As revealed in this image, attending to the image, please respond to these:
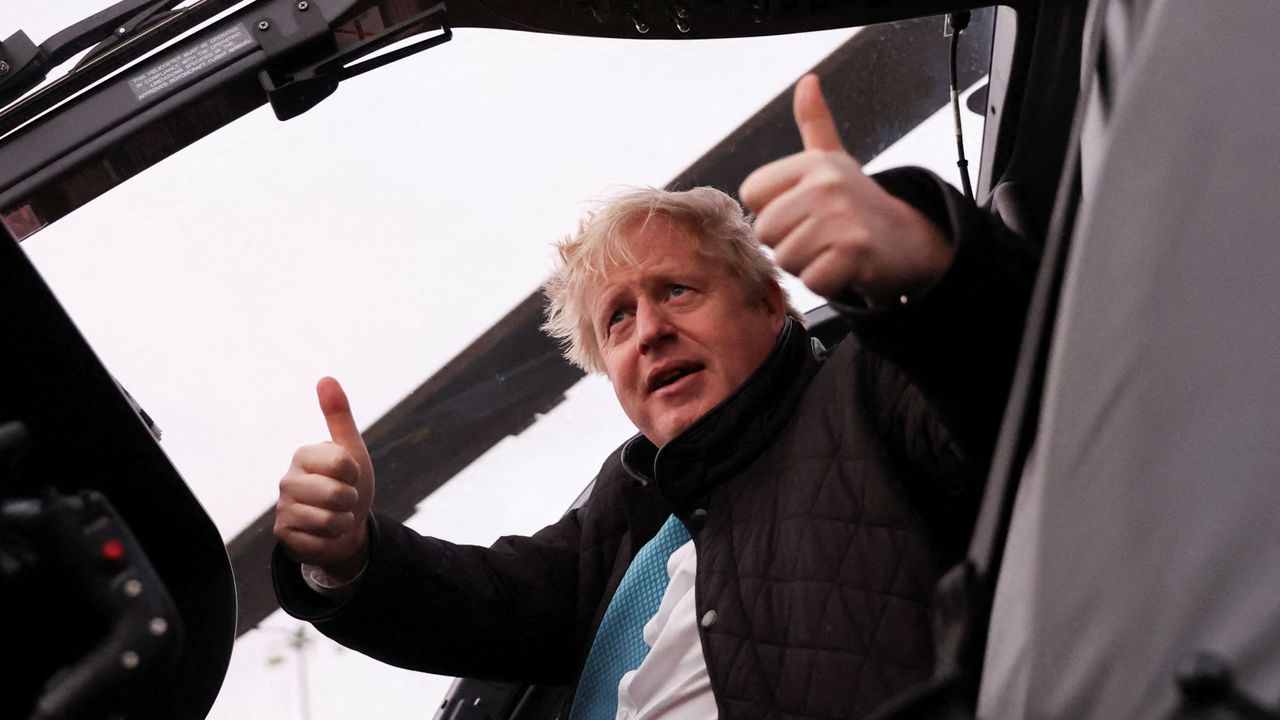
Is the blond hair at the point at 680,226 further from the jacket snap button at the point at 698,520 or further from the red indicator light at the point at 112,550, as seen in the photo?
the red indicator light at the point at 112,550

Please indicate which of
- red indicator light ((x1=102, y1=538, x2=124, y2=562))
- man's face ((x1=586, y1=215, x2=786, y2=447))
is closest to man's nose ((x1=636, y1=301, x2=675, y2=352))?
man's face ((x1=586, y1=215, x2=786, y2=447))

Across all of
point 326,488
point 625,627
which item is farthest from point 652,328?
point 326,488

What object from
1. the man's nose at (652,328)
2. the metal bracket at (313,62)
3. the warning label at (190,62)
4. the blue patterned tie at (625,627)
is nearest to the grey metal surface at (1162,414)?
the blue patterned tie at (625,627)

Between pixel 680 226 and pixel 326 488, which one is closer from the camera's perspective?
pixel 326 488

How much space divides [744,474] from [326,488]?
1.65ft

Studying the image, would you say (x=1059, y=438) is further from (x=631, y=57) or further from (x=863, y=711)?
(x=631, y=57)

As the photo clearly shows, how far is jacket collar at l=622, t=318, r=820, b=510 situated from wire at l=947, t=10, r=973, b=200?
0.44 metres

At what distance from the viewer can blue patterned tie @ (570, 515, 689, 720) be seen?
1.50 m

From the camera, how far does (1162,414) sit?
646mm

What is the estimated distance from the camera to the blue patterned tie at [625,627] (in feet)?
4.91

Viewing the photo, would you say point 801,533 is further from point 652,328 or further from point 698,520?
point 652,328

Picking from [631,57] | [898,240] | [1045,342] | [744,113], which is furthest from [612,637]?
[744,113]

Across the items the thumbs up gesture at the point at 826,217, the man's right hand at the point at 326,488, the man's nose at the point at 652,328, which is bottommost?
the man's nose at the point at 652,328

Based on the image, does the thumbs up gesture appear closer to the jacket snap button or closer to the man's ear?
the jacket snap button
